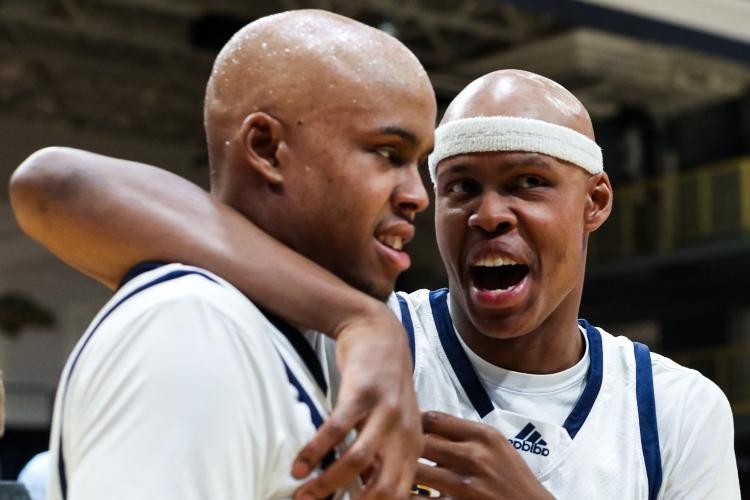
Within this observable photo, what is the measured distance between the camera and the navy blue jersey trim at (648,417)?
2834mm

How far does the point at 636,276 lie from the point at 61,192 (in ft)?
56.6

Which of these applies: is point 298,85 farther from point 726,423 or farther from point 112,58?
point 112,58

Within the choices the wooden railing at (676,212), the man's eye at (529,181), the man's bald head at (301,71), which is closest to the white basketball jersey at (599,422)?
the man's eye at (529,181)

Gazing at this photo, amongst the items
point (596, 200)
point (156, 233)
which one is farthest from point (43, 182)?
point (596, 200)

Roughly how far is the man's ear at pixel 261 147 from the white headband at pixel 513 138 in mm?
1074

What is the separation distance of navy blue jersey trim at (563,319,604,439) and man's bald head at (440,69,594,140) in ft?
1.68

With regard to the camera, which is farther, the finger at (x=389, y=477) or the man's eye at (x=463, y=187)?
the man's eye at (x=463, y=187)

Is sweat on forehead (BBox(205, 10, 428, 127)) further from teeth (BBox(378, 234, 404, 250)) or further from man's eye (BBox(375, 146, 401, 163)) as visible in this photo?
teeth (BBox(378, 234, 404, 250))

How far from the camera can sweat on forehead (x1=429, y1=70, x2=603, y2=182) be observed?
2.90 m

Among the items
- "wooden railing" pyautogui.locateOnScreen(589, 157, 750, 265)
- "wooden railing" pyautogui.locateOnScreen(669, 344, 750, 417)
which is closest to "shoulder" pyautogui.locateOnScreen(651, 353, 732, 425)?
"wooden railing" pyautogui.locateOnScreen(589, 157, 750, 265)

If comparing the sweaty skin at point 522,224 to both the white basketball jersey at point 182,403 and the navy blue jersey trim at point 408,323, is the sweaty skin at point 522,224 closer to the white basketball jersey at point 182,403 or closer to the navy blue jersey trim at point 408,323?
the navy blue jersey trim at point 408,323

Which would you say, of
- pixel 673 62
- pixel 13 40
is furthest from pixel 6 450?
pixel 673 62

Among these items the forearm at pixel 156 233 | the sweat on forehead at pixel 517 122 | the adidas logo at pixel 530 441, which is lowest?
the adidas logo at pixel 530 441

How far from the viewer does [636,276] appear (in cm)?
1866
